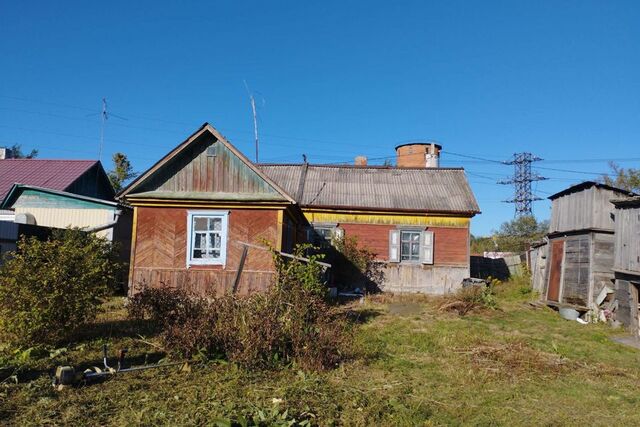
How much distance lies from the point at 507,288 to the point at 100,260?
17.7m

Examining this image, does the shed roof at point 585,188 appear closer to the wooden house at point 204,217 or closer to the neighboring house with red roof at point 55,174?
the wooden house at point 204,217

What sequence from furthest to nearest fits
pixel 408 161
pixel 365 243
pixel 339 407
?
pixel 408 161 < pixel 365 243 < pixel 339 407

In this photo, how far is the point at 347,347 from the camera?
28.3 ft

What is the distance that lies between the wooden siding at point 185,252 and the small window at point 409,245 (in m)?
8.85

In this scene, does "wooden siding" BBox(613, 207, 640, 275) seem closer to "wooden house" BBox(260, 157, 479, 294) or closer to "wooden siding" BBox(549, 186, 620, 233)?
"wooden siding" BBox(549, 186, 620, 233)

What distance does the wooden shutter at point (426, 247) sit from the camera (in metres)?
20.2

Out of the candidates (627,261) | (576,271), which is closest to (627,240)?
(627,261)

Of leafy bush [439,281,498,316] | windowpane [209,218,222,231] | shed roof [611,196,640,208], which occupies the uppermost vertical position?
shed roof [611,196,640,208]

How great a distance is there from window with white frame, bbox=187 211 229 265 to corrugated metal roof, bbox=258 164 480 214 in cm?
796

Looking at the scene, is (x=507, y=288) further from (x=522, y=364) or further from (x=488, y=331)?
(x=522, y=364)

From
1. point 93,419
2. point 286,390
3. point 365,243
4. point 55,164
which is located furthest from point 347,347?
point 55,164

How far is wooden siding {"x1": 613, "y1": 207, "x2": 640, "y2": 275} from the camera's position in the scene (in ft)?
40.6

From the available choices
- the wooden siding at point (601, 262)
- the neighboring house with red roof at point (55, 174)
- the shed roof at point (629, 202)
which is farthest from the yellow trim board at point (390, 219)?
the neighboring house with red roof at point (55, 174)

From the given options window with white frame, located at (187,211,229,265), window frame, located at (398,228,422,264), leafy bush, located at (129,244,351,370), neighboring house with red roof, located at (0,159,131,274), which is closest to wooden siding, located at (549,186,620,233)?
window frame, located at (398,228,422,264)
